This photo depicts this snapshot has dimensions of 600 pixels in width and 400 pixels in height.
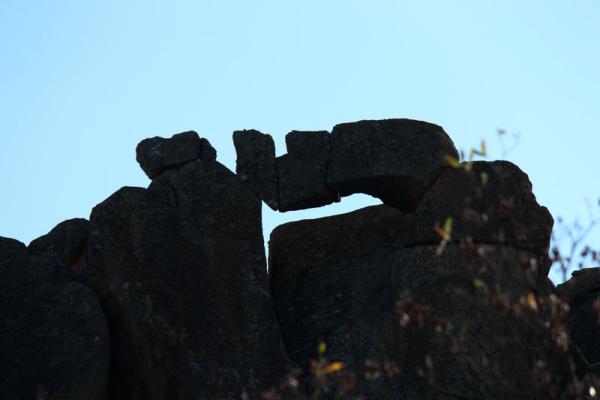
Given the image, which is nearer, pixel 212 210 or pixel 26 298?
pixel 26 298

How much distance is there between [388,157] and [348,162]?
0.51 m

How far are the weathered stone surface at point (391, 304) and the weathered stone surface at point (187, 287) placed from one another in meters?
0.87

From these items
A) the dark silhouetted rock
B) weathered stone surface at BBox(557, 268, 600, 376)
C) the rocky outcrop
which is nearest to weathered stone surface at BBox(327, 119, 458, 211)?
the rocky outcrop

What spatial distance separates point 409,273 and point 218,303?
7.47ft

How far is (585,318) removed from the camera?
1586cm

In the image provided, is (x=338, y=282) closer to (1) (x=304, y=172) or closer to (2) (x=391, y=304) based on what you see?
(2) (x=391, y=304)

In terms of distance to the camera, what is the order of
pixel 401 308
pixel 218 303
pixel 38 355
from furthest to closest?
pixel 218 303 → pixel 38 355 → pixel 401 308

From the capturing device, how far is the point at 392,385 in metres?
14.1

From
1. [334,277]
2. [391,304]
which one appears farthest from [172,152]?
[391,304]

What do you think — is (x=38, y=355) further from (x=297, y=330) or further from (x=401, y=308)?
(x=401, y=308)

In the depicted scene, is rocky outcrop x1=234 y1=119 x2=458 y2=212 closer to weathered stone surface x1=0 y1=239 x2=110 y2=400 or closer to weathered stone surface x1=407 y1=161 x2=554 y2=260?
weathered stone surface x1=407 y1=161 x2=554 y2=260

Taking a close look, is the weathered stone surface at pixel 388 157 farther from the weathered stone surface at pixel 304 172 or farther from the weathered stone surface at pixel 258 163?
the weathered stone surface at pixel 258 163

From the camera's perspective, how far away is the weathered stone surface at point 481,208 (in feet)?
49.2

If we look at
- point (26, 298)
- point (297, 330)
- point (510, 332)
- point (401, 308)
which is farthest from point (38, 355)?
point (401, 308)
